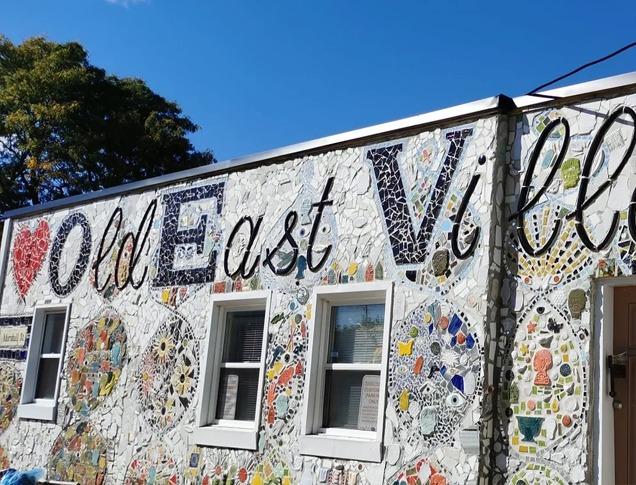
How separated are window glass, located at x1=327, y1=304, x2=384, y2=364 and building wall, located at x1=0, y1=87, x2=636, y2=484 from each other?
290 mm

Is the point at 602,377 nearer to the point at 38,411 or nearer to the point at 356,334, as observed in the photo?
the point at 356,334

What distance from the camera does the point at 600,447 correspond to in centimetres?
627

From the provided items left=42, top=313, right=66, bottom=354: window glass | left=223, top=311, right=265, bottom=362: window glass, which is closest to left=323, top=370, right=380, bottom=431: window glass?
left=223, top=311, right=265, bottom=362: window glass

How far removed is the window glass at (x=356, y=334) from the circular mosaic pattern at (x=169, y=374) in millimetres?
1908

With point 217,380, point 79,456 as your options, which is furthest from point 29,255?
point 217,380

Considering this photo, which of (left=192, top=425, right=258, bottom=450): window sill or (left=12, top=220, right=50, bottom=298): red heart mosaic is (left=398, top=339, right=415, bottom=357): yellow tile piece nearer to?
(left=192, top=425, right=258, bottom=450): window sill

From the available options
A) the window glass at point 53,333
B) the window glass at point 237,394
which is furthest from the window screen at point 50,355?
the window glass at point 237,394

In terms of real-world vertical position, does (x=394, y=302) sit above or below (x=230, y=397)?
above

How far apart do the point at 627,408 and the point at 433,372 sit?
158cm

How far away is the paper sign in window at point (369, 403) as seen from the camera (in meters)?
7.82

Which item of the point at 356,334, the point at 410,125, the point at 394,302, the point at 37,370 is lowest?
the point at 37,370

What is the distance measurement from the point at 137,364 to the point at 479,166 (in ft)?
16.5

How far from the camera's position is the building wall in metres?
6.68

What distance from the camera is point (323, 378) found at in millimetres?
8312
